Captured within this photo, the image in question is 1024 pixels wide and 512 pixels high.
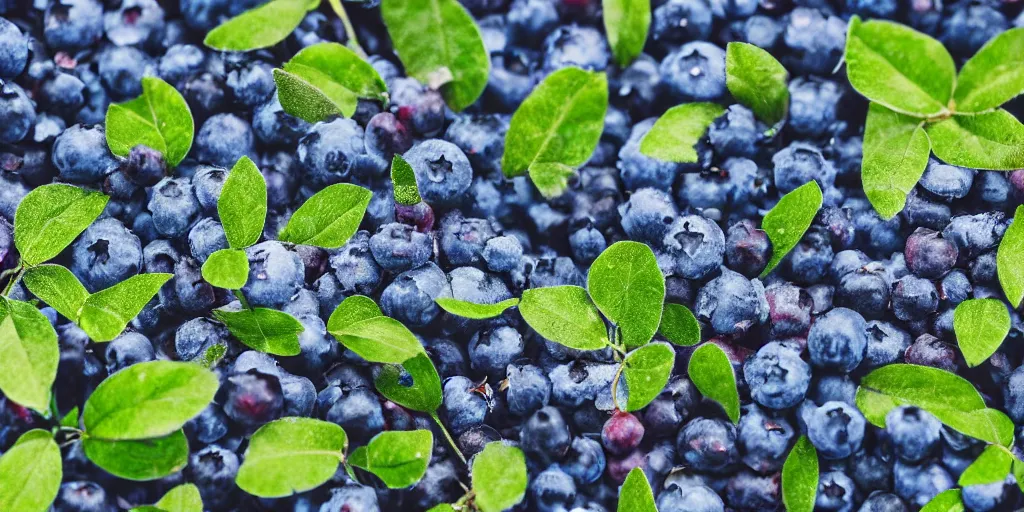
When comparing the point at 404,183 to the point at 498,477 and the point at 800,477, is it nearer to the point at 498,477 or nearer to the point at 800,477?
the point at 498,477

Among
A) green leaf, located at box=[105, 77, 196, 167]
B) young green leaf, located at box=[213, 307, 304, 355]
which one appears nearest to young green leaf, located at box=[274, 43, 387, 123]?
green leaf, located at box=[105, 77, 196, 167]

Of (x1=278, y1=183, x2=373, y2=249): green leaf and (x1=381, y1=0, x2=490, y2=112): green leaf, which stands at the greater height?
(x1=381, y1=0, x2=490, y2=112): green leaf

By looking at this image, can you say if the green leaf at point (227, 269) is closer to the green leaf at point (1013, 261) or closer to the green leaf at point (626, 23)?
the green leaf at point (626, 23)

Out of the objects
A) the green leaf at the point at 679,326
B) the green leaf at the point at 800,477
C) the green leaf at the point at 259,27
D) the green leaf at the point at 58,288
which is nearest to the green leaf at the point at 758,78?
the green leaf at the point at 679,326

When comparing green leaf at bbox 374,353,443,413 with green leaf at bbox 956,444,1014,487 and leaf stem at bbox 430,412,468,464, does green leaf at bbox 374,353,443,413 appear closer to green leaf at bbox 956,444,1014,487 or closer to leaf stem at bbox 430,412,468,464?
leaf stem at bbox 430,412,468,464

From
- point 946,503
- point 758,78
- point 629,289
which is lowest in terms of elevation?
point 946,503

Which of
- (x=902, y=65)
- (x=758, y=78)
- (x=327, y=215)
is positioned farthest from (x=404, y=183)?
(x=902, y=65)

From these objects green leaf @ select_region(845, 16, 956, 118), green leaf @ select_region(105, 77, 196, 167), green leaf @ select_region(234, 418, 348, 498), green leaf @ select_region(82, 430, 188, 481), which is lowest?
green leaf @ select_region(234, 418, 348, 498)
